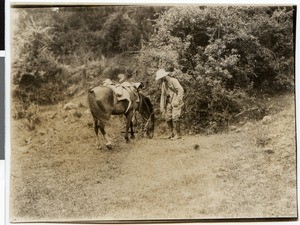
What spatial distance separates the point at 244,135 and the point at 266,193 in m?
0.39

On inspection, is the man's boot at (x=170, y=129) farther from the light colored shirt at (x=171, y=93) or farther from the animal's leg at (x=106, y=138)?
the animal's leg at (x=106, y=138)

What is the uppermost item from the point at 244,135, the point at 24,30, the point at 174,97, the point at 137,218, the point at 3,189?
the point at 24,30

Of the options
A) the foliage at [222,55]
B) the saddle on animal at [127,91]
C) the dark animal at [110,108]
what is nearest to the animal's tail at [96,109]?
the dark animal at [110,108]

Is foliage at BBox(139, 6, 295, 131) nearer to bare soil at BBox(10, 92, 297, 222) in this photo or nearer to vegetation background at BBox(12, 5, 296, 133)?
vegetation background at BBox(12, 5, 296, 133)

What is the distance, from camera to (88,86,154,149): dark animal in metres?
3.08

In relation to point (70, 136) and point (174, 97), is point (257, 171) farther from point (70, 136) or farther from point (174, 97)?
point (70, 136)

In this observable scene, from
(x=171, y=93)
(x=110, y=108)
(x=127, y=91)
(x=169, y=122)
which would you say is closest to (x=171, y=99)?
(x=171, y=93)

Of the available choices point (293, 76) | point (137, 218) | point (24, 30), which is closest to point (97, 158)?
point (137, 218)

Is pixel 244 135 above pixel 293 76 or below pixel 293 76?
below

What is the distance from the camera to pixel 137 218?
9.99ft

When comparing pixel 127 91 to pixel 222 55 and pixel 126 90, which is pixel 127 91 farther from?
pixel 222 55

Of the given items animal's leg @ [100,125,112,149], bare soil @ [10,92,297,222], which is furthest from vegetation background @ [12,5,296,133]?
animal's leg @ [100,125,112,149]

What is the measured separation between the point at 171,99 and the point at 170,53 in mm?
294

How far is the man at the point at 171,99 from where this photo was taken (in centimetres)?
313
